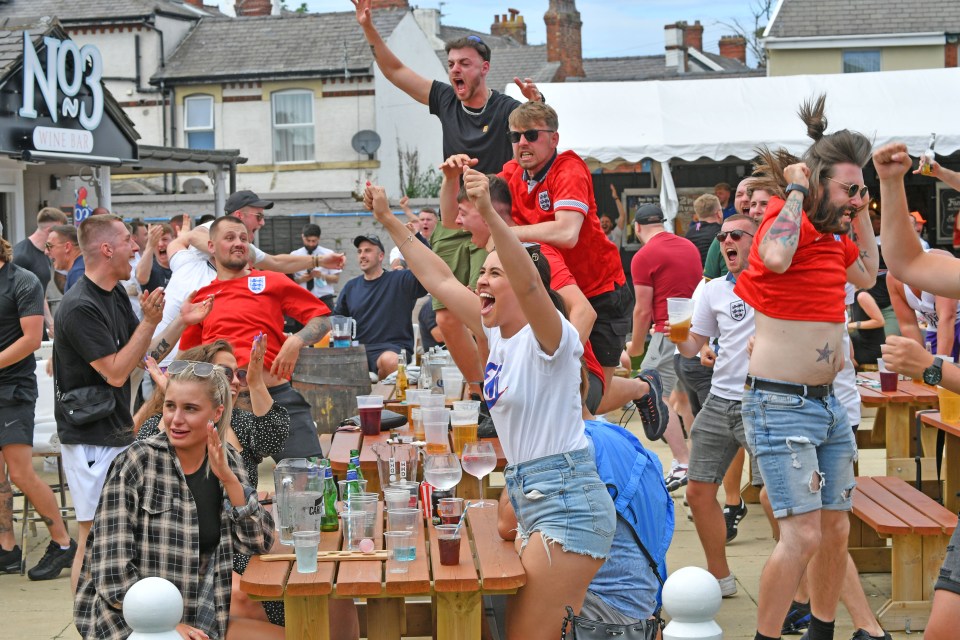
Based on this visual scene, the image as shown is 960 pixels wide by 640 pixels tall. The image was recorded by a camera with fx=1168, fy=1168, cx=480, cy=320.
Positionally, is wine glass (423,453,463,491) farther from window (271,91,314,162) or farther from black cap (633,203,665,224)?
window (271,91,314,162)

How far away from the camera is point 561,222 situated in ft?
17.5

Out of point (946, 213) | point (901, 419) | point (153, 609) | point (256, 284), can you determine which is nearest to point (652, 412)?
point (901, 419)

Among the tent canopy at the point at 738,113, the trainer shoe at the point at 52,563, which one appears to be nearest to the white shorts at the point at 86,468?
the trainer shoe at the point at 52,563

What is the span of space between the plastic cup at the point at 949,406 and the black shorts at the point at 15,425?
5346 millimetres

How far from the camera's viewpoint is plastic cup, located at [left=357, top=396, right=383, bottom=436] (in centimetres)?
613

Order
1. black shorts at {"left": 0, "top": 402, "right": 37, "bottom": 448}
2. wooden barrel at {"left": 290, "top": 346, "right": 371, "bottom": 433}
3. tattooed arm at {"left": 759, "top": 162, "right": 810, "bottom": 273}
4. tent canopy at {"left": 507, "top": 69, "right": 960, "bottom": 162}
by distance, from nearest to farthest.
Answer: tattooed arm at {"left": 759, "top": 162, "right": 810, "bottom": 273}
black shorts at {"left": 0, "top": 402, "right": 37, "bottom": 448}
wooden barrel at {"left": 290, "top": 346, "right": 371, "bottom": 433}
tent canopy at {"left": 507, "top": 69, "right": 960, "bottom": 162}

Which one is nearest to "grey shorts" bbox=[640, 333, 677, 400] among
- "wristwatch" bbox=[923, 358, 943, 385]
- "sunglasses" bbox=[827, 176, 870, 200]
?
"sunglasses" bbox=[827, 176, 870, 200]

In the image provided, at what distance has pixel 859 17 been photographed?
87.7ft

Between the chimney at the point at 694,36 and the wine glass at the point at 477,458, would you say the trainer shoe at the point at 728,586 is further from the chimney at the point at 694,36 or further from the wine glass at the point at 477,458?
the chimney at the point at 694,36

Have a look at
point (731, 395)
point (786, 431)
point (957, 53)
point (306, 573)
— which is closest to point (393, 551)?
point (306, 573)

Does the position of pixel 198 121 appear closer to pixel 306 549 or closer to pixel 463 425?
pixel 463 425

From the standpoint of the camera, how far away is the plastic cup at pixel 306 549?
12.6ft

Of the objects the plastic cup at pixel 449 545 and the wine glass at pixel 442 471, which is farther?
the wine glass at pixel 442 471

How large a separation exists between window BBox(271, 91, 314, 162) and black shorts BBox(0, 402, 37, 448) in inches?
893
